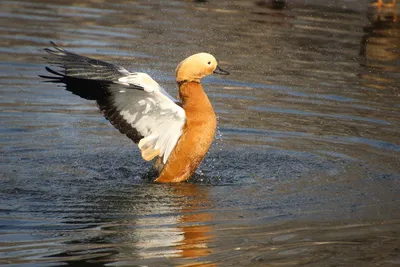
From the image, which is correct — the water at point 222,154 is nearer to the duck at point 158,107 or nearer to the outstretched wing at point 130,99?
the duck at point 158,107

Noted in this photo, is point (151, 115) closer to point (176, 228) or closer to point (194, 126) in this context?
point (194, 126)

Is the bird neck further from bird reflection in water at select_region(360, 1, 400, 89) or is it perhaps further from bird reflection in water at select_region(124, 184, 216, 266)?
bird reflection in water at select_region(360, 1, 400, 89)

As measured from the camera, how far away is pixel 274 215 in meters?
6.65

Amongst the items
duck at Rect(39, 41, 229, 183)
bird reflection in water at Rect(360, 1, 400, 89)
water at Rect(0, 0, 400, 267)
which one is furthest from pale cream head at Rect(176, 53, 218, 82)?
bird reflection in water at Rect(360, 1, 400, 89)

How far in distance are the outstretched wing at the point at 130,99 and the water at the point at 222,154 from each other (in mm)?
374

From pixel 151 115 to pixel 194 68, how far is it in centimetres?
50

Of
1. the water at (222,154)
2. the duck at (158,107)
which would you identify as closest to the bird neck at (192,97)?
the duck at (158,107)

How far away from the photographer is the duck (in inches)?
295

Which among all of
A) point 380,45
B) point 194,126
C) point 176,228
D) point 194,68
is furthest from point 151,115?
point 380,45

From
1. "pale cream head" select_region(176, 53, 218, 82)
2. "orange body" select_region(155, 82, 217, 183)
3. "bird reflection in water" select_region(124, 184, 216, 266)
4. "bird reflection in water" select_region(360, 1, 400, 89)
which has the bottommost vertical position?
"bird reflection in water" select_region(360, 1, 400, 89)

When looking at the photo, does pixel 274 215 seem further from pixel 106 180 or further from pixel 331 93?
pixel 331 93

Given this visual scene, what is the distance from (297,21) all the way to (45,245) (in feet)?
34.8

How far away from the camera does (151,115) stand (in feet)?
25.3

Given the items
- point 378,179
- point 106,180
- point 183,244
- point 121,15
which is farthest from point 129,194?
point 121,15
